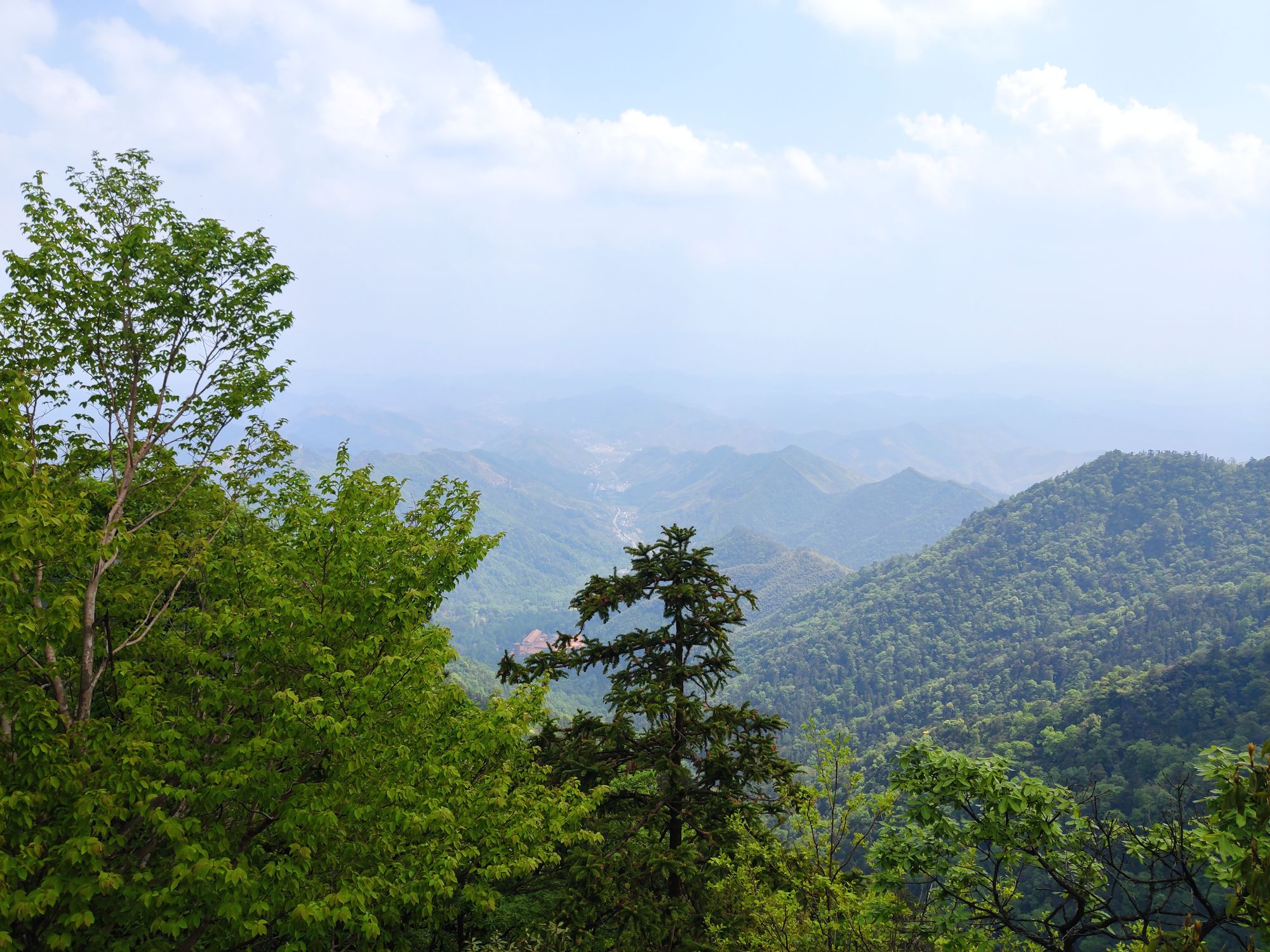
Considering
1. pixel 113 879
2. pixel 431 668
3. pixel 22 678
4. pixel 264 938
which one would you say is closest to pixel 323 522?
pixel 431 668

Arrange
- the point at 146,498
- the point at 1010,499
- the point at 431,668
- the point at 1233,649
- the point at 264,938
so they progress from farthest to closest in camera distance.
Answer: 1. the point at 1010,499
2. the point at 1233,649
3. the point at 146,498
4. the point at 264,938
5. the point at 431,668

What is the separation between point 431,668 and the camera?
377 inches

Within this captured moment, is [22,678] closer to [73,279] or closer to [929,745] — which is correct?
[73,279]

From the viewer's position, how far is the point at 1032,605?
15325 cm

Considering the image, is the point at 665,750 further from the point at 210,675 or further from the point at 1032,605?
the point at 1032,605

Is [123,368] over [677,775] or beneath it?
over

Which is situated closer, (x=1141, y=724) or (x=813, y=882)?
(x=813, y=882)

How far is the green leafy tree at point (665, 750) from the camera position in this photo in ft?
38.1

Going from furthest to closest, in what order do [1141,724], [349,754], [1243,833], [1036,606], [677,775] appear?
[1036,606], [1141,724], [677,775], [349,754], [1243,833]

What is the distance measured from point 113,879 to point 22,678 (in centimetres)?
350

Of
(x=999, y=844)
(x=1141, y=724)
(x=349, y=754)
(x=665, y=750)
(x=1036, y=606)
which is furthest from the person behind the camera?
(x=1036, y=606)

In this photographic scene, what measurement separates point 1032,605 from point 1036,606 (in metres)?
0.95

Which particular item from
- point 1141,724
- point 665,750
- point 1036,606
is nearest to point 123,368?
point 665,750

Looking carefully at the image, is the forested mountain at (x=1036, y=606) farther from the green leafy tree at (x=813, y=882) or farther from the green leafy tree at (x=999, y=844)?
the green leafy tree at (x=999, y=844)
